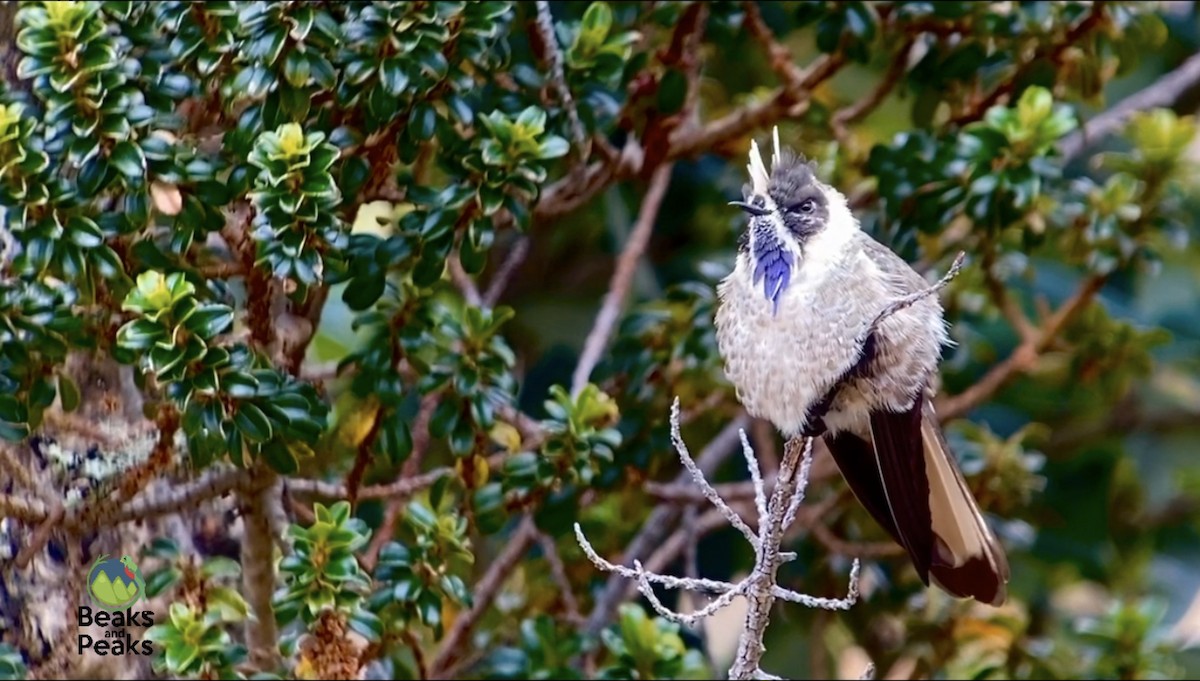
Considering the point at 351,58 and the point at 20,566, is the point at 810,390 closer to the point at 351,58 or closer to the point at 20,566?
the point at 351,58

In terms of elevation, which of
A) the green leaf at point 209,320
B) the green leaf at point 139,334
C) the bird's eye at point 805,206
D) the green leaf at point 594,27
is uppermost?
the green leaf at point 594,27

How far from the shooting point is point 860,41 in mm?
2510

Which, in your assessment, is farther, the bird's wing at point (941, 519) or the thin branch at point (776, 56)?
the thin branch at point (776, 56)

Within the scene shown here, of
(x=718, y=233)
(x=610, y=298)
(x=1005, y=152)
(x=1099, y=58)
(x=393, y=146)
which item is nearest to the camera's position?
(x=393, y=146)

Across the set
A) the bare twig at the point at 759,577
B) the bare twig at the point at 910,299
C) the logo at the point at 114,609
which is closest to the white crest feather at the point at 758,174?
the bare twig at the point at 910,299

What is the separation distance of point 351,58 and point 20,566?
2.85ft

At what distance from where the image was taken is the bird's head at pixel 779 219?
1.99 metres

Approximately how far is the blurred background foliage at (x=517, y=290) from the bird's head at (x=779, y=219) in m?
0.32

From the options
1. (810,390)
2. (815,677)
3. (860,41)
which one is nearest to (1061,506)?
(815,677)

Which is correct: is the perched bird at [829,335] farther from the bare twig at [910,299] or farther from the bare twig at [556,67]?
the bare twig at [556,67]

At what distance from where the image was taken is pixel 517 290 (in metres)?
3.53

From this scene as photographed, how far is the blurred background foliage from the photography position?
1938 millimetres

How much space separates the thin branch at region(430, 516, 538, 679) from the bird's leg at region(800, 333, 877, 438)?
2.09 ft

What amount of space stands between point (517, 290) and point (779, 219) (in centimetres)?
159
